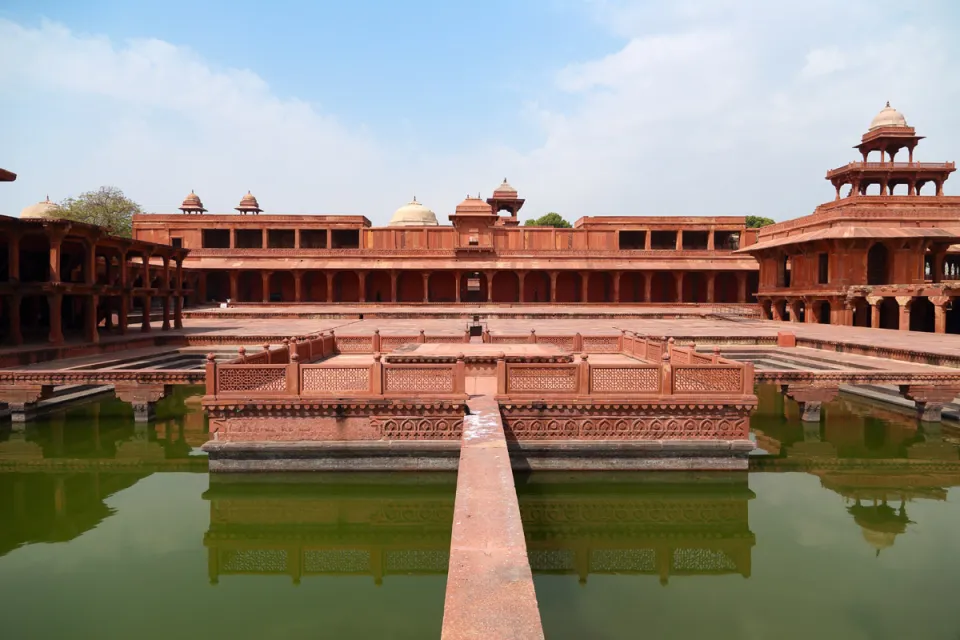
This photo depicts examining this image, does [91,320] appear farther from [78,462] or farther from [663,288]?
[663,288]

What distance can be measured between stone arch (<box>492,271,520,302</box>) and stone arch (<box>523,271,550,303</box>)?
0.63 m

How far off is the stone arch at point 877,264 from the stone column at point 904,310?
4.03 metres

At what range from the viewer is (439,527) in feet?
24.5

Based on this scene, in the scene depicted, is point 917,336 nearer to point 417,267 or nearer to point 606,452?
point 606,452

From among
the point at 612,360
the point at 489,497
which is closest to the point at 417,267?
the point at 612,360

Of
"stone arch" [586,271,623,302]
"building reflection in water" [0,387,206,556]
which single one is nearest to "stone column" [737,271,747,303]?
"stone arch" [586,271,623,302]

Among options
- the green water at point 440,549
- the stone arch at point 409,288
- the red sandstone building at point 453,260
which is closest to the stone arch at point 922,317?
the red sandstone building at point 453,260

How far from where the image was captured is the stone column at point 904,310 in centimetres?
2267

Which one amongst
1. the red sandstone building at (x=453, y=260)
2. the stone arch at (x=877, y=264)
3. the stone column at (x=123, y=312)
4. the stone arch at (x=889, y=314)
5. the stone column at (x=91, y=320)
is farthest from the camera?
the red sandstone building at (x=453, y=260)

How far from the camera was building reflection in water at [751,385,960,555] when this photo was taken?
8352 millimetres

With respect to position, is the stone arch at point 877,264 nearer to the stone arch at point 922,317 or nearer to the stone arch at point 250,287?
the stone arch at point 922,317

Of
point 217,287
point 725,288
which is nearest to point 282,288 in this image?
point 217,287

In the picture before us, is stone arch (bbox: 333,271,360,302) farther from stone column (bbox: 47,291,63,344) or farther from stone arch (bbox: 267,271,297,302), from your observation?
stone column (bbox: 47,291,63,344)

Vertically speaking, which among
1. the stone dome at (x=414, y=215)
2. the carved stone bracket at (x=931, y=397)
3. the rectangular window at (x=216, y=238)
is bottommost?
the carved stone bracket at (x=931, y=397)
